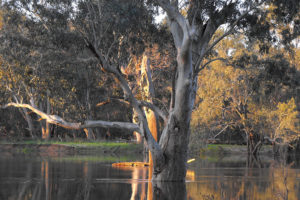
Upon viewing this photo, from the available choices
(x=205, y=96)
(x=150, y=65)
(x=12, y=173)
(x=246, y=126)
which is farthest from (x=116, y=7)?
(x=246, y=126)

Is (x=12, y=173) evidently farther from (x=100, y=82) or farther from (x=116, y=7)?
(x=100, y=82)

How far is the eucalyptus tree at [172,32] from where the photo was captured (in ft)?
50.4

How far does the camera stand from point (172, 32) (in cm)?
1597

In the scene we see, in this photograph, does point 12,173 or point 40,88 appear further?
point 40,88

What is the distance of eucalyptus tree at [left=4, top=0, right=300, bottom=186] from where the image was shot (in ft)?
50.4

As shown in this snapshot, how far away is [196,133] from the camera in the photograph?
37.6 metres

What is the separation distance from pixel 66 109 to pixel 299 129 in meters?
19.4

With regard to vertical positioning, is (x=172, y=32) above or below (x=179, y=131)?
above

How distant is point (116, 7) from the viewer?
16047 mm

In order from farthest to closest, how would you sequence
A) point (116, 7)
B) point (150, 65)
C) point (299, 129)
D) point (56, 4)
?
point (299, 129) → point (150, 65) → point (56, 4) → point (116, 7)

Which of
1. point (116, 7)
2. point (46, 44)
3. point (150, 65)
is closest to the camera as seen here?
point (116, 7)

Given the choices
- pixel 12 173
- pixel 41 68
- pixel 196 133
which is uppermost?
pixel 41 68

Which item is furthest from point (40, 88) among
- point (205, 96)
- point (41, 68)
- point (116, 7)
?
point (205, 96)

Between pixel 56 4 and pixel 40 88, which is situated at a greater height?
pixel 56 4
